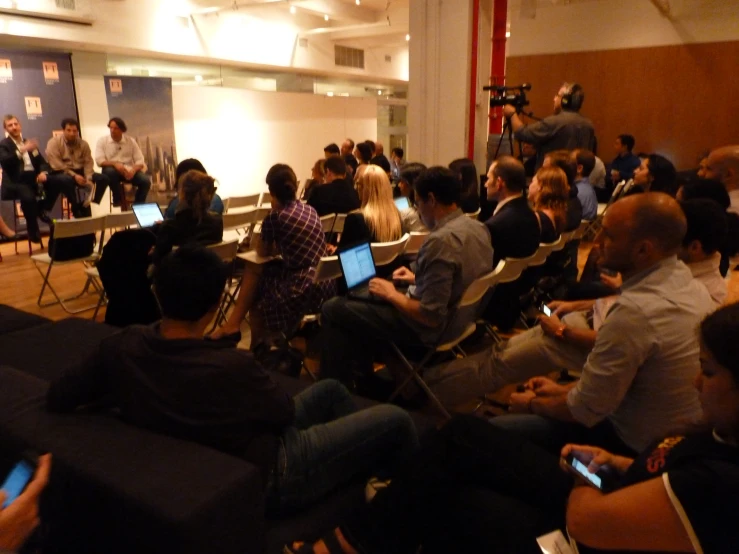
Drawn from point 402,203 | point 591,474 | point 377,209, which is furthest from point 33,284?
point 591,474

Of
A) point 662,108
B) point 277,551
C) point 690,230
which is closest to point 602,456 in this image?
point 277,551

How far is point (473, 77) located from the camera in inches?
237

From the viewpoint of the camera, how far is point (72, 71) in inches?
322

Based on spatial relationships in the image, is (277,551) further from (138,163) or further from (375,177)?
(138,163)

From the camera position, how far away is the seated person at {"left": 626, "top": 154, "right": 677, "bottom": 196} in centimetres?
479

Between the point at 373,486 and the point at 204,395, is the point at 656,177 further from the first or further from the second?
the point at 204,395

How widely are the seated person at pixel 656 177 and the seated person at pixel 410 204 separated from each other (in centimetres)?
191

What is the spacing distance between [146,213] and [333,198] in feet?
5.43

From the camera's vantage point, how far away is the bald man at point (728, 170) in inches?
133

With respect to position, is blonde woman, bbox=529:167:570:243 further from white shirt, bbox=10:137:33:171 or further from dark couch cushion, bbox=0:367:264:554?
white shirt, bbox=10:137:33:171

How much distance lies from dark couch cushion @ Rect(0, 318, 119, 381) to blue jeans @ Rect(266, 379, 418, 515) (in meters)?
1.15

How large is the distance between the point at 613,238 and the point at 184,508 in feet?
4.81

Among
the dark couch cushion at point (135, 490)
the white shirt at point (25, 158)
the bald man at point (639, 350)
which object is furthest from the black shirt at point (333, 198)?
the white shirt at point (25, 158)

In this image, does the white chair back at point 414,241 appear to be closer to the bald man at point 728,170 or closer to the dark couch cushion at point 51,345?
the bald man at point 728,170
